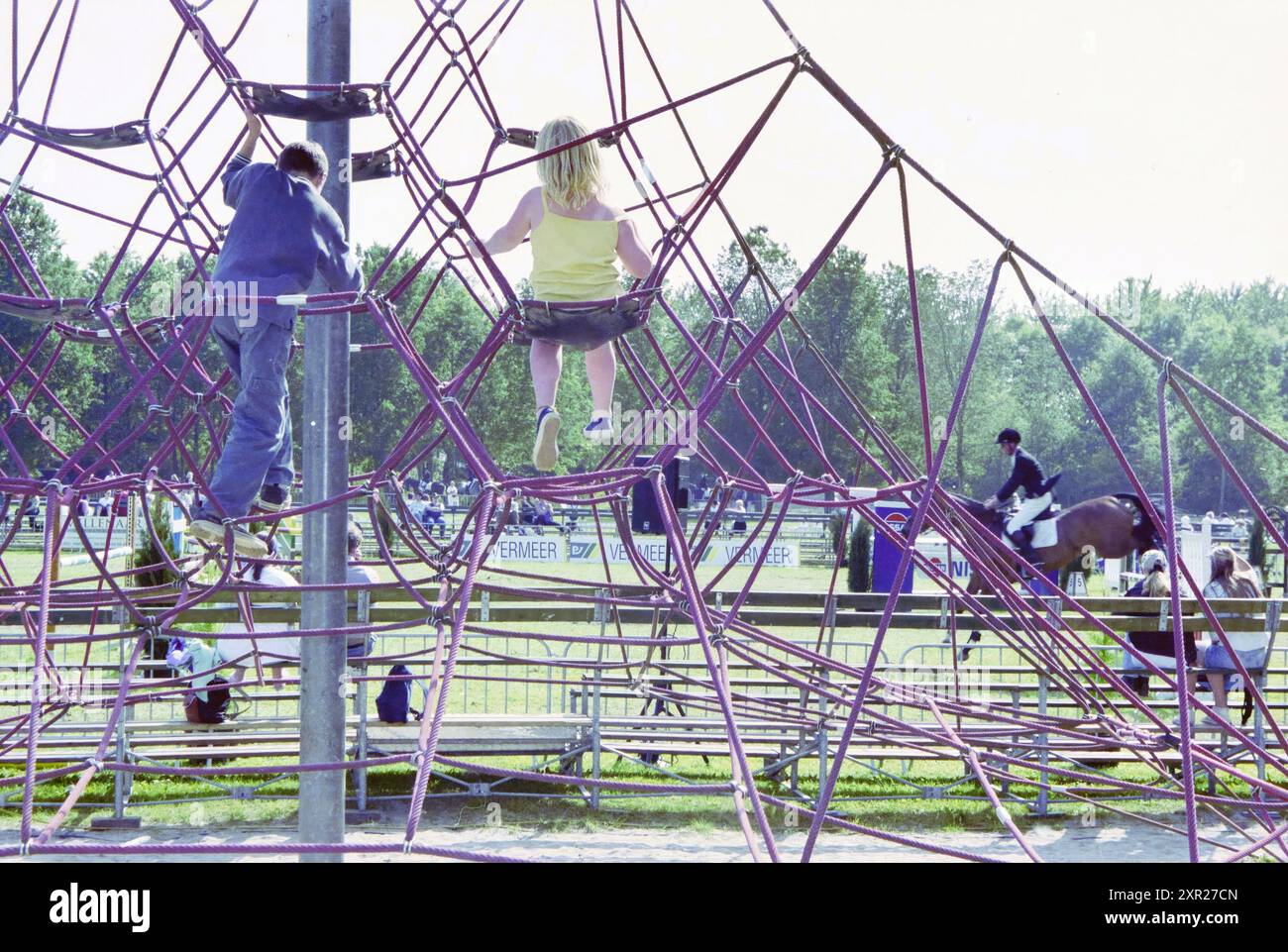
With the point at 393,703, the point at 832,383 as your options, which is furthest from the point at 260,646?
the point at 832,383

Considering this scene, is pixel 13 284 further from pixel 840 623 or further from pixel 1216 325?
pixel 1216 325

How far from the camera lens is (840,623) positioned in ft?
27.9

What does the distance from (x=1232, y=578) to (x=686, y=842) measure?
14.4 feet

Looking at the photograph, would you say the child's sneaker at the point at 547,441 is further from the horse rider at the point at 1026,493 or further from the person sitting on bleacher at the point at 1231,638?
the horse rider at the point at 1026,493

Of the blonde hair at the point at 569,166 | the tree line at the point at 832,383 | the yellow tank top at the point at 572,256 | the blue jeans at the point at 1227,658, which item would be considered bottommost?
the blue jeans at the point at 1227,658

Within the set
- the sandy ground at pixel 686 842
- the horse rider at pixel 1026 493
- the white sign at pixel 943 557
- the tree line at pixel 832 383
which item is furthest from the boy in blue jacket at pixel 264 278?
the tree line at pixel 832 383

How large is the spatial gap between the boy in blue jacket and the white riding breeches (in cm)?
1116

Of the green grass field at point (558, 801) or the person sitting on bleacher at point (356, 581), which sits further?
the person sitting on bleacher at point (356, 581)

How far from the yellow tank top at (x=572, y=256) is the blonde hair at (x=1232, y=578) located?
19.8ft

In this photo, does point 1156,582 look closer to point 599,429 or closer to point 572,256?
point 599,429

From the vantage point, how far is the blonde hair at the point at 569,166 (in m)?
4.26

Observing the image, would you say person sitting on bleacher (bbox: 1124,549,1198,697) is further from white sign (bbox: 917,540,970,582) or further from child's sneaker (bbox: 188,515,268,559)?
white sign (bbox: 917,540,970,582)

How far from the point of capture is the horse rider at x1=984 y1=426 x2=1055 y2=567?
13.9m
